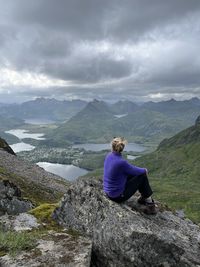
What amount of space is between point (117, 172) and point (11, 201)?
1377 cm

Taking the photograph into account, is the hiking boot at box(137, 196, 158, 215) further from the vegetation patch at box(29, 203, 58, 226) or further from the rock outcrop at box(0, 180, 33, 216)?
the rock outcrop at box(0, 180, 33, 216)

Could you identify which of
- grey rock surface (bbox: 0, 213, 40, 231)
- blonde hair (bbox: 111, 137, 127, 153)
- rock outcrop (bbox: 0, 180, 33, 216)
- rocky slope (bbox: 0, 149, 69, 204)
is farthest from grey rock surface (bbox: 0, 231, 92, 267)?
rocky slope (bbox: 0, 149, 69, 204)

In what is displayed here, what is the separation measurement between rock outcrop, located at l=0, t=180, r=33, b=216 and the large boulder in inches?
392

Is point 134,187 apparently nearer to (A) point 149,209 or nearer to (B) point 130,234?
(A) point 149,209

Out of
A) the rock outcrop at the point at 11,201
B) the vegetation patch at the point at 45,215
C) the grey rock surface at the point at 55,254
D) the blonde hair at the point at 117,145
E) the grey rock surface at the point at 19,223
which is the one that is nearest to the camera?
the grey rock surface at the point at 55,254

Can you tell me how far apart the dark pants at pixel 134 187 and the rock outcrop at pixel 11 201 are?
1267cm

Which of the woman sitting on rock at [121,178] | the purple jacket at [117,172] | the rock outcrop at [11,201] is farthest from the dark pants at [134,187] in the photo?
A: the rock outcrop at [11,201]

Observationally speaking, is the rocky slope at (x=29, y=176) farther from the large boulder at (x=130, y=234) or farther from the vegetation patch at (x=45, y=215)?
the large boulder at (x=130, y=234)

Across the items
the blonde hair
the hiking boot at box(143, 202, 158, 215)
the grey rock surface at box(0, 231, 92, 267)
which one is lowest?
the grey rock surface at box(0, 231, 92, 267)

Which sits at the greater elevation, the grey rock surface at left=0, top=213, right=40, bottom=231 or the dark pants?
the dark pants

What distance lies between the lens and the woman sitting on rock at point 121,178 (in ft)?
60.1

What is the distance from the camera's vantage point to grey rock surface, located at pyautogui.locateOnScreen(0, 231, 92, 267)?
15.1m

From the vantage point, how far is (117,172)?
727 inches

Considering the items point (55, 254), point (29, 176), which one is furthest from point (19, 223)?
point (29, 176)
